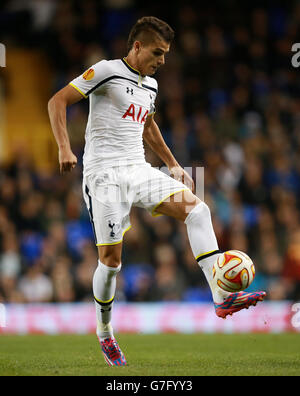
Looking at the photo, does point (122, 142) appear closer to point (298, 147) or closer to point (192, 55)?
point (298, 147)

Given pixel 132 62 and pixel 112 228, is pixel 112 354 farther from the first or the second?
pixel 132 62

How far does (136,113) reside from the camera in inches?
240

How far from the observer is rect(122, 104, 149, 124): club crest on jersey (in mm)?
6027

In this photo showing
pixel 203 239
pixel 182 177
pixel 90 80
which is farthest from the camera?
pixel 182 177

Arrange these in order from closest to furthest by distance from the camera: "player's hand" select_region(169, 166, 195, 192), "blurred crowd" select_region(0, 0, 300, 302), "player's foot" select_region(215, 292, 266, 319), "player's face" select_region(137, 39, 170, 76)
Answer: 1. "player's foot" select_region(215, 292, 266, 319)
2. "player's face" select_region(137, 39, 170, 76)
3. "player's hand" select_region(169, 166, 195, 192)
4. "blurred crowd" select_region(0, 0, 300, 302)

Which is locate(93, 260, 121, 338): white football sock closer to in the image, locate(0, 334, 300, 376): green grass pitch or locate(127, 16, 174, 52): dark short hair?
locate(0, 334, 300, 376): green grass pitch

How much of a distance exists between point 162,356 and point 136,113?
87.5 inches

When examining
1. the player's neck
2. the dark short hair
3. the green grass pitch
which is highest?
the dark short hair

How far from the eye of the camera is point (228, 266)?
5410 mm

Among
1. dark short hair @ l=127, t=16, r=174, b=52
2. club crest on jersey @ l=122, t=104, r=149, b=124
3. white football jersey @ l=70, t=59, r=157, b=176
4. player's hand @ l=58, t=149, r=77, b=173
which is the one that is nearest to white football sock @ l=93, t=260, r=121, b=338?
white football jersey @ l=70, t=59, r=157, b=176

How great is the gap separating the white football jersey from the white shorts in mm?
102

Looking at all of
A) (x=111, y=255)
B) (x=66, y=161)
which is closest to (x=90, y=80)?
(x=66, y=161)

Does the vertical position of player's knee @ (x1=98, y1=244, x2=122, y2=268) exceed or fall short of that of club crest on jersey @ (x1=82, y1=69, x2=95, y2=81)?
it falls short

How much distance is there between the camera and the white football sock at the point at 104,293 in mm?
5977
